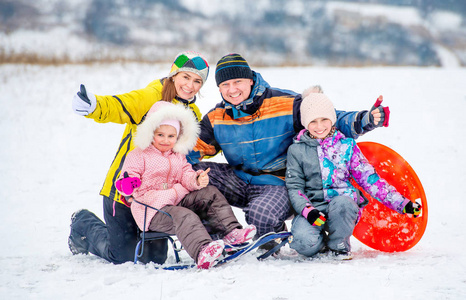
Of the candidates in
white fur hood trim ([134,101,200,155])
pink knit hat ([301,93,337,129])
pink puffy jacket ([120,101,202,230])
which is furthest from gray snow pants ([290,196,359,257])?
white fur hood trim ([134,101,200,155])

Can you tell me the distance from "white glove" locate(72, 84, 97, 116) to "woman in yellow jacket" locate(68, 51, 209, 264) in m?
0.06

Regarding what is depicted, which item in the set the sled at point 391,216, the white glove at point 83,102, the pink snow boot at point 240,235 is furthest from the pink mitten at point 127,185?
the sled at point 391,216

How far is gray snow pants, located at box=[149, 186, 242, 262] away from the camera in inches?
92.3

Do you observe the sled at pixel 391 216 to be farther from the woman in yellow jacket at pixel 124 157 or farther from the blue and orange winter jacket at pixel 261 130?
the woman in yellow jacket at pixel 124 157

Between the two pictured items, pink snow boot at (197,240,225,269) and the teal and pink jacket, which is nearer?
pink snow boot at (197,240,225,269)

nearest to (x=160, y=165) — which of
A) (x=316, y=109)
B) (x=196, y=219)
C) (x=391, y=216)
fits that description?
(x=196, y=219)

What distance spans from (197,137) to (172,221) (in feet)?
2.31

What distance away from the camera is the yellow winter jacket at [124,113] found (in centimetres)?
270

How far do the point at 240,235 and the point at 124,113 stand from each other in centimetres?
123

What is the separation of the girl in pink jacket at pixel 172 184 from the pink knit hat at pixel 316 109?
2.67 feet

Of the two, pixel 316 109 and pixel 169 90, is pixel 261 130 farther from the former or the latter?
pixel 169 90

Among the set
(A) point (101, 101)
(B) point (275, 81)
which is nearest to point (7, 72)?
(B) point (275, 81)

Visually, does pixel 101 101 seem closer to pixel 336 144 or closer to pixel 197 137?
pixel 197 137

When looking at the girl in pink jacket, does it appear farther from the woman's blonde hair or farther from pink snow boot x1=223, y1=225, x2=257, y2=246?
the woman's blonde hair
